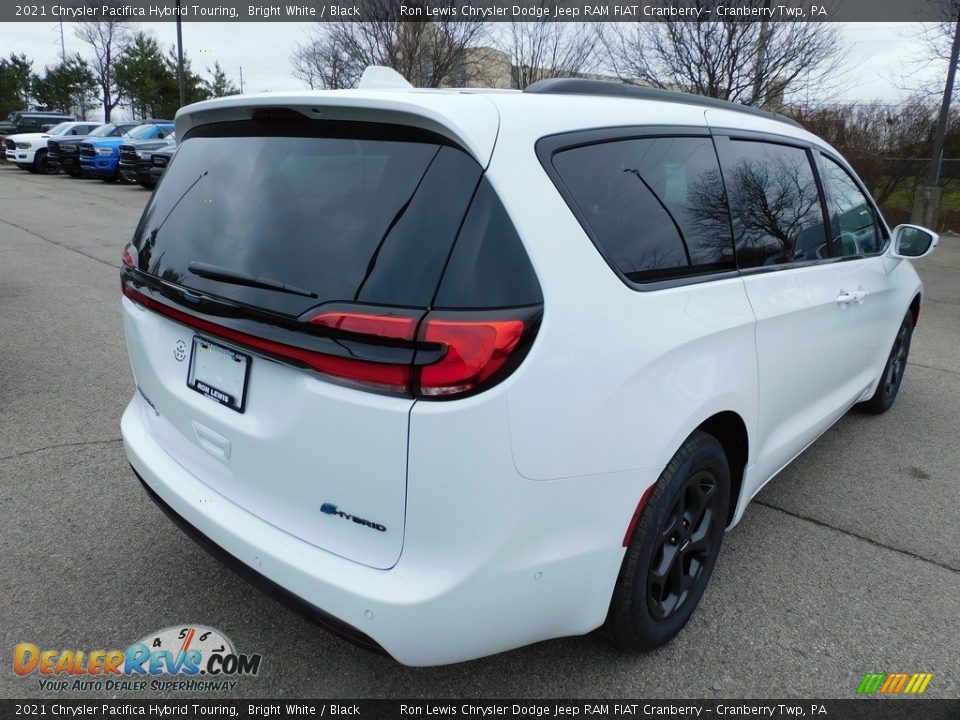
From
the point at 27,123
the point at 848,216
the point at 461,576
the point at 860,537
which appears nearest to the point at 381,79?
the point at 461,576

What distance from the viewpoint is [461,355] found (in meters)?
1.64

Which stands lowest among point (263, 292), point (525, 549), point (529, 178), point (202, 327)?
point (525, 549)

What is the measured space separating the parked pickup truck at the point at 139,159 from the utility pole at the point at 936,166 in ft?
56.7

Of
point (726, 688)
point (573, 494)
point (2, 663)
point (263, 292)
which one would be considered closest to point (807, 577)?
point (726, 688)

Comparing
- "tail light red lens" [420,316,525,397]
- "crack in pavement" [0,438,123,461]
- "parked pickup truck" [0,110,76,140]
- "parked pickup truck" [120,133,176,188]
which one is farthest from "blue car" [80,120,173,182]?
"tail light red lens" [420,316,525,397]

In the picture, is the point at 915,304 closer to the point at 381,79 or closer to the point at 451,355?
the point at 381,79

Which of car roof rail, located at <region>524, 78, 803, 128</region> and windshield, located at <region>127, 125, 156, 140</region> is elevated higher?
windshield, located at <region>127, 125, 156, 140</region>

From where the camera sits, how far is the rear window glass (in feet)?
5.64

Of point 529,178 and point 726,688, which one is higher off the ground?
point 529,178

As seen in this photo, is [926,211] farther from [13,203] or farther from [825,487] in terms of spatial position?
[13,203]

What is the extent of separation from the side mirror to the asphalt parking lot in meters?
1.14

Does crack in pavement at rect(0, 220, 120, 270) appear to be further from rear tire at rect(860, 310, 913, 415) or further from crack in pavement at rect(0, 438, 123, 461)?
rear tire at rect(860, 310, 913, 415)

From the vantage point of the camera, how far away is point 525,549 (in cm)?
180

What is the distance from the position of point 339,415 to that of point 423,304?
1.13 ft
